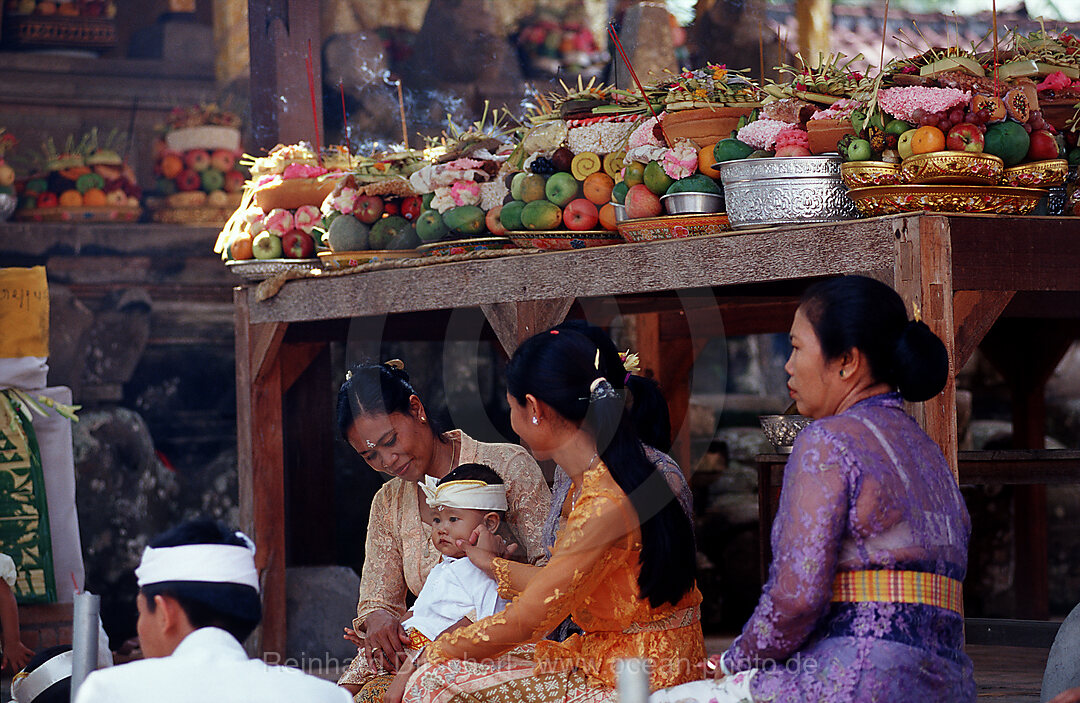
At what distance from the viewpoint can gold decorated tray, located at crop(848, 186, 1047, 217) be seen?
3.18 metres

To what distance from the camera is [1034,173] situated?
3289 millimetres

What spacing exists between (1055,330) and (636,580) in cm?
453

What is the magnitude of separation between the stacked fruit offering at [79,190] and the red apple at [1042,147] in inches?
212

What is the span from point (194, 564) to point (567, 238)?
6.99 ft

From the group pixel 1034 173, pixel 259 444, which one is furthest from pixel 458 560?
pixel 259 444

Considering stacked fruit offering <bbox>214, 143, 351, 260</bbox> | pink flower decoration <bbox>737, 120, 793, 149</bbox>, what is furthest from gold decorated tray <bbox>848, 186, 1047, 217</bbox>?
stacked fruit offering <bbox>214, 143, 351, 260</bbox>

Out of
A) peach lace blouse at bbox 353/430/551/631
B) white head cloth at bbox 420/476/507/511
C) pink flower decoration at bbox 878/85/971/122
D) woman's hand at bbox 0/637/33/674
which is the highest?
pink flower decoration at bbox 878/85/971/122

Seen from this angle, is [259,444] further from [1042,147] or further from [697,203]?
[1042,147]

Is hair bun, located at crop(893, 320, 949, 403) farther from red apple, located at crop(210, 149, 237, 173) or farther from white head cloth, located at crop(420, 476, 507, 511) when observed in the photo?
red apple, located at crop(210, 149, 237, 173)

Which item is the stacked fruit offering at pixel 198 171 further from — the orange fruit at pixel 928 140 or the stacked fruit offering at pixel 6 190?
the orange fruit at pixel 928 140

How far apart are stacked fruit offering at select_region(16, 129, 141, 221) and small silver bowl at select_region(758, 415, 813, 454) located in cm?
420

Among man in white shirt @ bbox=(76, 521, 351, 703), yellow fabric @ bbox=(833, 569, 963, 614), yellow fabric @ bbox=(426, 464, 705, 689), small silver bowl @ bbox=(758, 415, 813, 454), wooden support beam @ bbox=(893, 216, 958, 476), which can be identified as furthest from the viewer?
small silver bowl @ bbox=(758, 415, 813, 454)

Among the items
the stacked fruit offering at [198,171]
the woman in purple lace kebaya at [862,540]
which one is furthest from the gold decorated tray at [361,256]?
the stacked fruit offering at [198,171]

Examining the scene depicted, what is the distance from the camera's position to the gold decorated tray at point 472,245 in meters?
4.34
